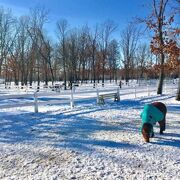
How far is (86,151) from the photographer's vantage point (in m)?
6.25

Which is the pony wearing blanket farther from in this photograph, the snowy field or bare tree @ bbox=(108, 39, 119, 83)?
bare tree @ bbox=(108, 39, 119, 83)

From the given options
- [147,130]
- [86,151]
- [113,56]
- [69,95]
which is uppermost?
[113,56]

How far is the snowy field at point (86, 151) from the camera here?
192 inches

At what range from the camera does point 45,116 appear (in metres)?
11.7

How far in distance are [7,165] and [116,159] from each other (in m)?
2.28

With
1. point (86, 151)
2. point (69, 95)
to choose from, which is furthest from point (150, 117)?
point (69, 95)

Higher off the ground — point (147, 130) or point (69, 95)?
point (147, 130)

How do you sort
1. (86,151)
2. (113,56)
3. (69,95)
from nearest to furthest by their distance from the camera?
(86,151) → (69,95) → (113,56)

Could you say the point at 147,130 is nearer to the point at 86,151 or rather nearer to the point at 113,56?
the point at 86,151

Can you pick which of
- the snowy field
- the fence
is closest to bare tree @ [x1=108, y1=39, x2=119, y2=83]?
the fence

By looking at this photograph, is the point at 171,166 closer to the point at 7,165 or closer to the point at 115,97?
the point at 7,165

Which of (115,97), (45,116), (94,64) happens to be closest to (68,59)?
(94,64)

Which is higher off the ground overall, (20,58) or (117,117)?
(20,58)

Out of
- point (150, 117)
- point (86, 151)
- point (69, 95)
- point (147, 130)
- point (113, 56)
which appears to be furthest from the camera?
point (113, 56)
